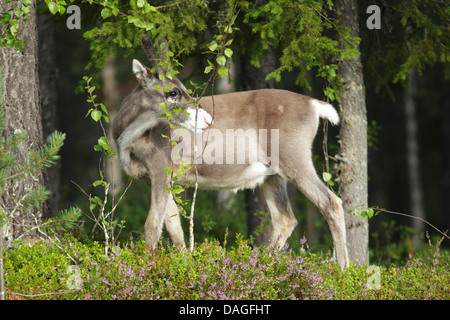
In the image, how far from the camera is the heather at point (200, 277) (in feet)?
16.4

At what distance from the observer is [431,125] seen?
65.8ft

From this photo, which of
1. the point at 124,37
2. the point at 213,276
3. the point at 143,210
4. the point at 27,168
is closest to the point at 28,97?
the point at 124,37

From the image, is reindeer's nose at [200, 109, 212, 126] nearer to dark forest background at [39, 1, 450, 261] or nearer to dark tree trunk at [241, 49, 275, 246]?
dark forest background at [39, 1, 450, 261]

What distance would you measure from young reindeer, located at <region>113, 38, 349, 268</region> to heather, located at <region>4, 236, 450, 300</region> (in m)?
1.06

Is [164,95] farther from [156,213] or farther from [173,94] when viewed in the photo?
[156,213]

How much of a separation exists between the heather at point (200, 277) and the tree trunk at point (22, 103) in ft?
1.72

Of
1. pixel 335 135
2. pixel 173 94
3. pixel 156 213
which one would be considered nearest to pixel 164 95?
pixel 173 94

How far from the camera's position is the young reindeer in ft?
22.4

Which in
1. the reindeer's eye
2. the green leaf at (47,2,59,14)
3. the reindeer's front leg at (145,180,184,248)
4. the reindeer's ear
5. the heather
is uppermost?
the green leaf at (47,2,59,14)

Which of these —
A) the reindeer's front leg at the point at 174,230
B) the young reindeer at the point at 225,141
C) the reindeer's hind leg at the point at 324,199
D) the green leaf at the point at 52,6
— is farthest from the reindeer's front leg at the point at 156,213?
the green leaf at the point at 52,6

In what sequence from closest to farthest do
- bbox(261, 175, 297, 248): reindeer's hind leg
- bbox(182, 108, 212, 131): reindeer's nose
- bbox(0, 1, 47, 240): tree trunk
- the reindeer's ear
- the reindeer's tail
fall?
bbox(0, 1, 47, 240): tree trunk → bbox(182, 108, 212, 131): reindeer's nose → the reindeer's ear → the reindeer's tail → bbox(261, 175, 297, 248): reindeer's hind leg

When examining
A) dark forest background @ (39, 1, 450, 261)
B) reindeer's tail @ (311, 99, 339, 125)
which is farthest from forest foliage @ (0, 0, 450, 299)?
dark forest background @ (39, 1, 450, 261)

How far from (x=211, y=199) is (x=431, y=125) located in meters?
11.1
